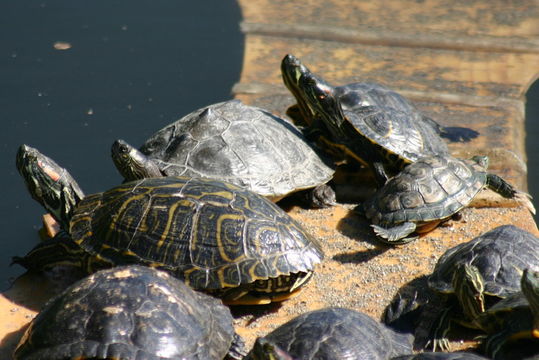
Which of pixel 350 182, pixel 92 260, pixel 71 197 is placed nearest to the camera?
pixel 92 260

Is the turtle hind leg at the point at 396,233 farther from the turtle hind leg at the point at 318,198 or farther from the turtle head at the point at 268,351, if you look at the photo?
the turtle head at the point at 268,351

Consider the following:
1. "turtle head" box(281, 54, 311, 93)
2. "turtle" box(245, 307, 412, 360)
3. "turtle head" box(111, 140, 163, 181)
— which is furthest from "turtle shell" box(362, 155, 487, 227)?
"turtle head" box(111, 140, 163, 181)

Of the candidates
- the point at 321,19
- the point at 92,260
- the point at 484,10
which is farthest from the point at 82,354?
the point at 484,10

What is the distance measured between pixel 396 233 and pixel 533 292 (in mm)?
1592

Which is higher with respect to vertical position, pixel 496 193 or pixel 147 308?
pixel 147 308

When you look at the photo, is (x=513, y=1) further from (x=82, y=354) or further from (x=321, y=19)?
(x=82, y=354)

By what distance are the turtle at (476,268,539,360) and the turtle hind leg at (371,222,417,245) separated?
47.2 inches

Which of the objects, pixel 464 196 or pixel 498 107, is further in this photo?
pixel 498 107

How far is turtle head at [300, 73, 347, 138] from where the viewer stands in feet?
22.3

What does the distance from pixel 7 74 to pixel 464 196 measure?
19.7 feet

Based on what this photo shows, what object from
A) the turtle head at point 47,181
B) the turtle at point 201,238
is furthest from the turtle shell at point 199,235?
the turtle head at point 47,181

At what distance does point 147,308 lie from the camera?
4.07 m

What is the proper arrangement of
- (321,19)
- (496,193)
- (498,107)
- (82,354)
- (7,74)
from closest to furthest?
(82,354)
(496,193)
(498,107)
(7,74)
(321,19)

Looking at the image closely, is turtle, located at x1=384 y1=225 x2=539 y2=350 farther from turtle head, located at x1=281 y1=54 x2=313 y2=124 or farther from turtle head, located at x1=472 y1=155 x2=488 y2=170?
turtle head, located at x1=281 y1=54 x2=313 y2=124
